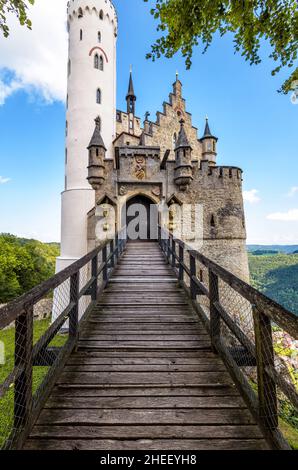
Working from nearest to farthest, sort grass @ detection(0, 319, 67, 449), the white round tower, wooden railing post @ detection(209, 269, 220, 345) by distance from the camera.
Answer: wooden railing post @ detection(209, 269, 220, 345), grass @ detection(0, 319, 67, 449), the white round tower

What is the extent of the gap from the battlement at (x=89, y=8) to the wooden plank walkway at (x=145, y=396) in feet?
77.1

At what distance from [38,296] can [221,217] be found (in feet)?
48.3

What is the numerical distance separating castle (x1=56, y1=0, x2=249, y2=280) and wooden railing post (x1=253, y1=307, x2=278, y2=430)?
12494mm

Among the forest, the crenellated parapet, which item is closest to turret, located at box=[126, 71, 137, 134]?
the crenellated parapet

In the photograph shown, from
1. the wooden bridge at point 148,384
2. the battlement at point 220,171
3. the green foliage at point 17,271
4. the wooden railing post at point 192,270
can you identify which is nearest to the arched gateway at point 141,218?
the battlement at point 220,171

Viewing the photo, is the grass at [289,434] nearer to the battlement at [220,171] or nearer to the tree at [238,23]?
the tree at [238,23]

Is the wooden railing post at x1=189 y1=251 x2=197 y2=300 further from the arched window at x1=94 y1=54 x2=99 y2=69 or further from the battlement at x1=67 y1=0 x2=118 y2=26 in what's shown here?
the battlement at x1=67 y1=0 x2=118 y2=26

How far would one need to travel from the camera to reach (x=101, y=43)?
19.3 metres

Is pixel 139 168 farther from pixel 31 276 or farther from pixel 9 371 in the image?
pixel 31 276

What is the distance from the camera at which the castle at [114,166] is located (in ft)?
46.8

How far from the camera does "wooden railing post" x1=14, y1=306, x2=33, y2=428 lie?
74.7 inches

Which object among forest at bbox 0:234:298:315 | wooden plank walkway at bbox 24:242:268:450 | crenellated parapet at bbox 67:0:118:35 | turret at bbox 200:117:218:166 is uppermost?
crenellated parapet at bbox 67:0:118:35

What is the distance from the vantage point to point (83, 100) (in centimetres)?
1866
